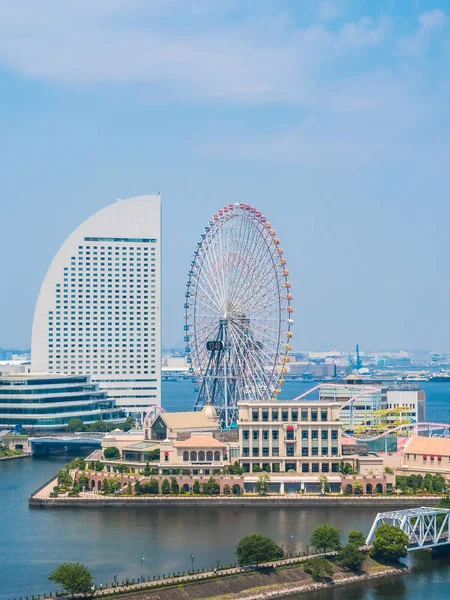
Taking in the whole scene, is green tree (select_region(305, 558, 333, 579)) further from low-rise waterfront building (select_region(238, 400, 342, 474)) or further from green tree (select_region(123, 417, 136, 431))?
green tree (select_region(123, 417, 136, 431))

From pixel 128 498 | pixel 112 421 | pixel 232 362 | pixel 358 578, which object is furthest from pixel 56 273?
→ pixel 358 578

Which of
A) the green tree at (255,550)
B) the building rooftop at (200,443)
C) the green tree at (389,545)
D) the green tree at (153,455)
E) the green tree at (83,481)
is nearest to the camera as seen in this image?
the green tree at (255,550)

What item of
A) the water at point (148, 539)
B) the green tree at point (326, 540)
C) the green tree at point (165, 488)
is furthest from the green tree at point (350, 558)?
the green tree at point (165, 488)

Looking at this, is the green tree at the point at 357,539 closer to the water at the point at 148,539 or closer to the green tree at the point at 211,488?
the water at the point at 148,539

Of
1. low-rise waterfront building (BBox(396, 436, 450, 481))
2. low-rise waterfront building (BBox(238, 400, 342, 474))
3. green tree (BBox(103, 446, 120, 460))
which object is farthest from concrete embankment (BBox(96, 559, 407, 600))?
green tree (BBox(103, 446, 120, 460))

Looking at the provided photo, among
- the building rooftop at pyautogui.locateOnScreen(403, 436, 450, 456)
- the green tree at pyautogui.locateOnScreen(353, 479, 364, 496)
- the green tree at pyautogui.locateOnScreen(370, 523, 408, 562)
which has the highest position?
the building rooftop at pyautogui.locateOnScreen(403, 436, 450, 456)

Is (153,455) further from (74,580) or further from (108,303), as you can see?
(108,303)
